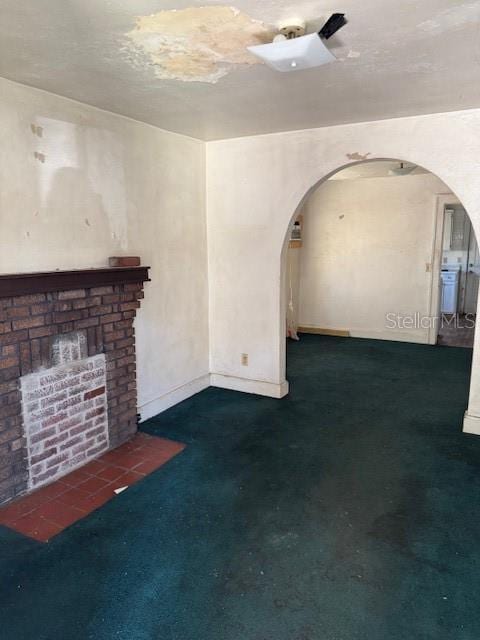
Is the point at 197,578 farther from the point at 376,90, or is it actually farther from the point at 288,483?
the point at 376,90

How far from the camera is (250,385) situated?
14.4ft

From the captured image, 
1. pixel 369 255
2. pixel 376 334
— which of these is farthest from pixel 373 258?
pixel 376 334

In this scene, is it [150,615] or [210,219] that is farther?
[210,219]

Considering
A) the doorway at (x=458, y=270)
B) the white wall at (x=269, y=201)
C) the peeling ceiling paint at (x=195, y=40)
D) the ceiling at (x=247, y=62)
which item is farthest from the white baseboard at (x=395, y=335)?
the peeling ceiling paint at (x=195, y=40)

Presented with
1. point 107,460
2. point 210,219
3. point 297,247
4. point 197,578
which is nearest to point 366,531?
point 197,578

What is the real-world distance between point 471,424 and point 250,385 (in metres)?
1.89

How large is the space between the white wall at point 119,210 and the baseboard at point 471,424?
231 cm

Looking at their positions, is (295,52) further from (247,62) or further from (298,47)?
(247,62)

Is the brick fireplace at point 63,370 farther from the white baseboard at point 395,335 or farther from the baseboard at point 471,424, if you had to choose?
the white baseboard at point 395,335

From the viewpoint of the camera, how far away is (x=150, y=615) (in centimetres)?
185

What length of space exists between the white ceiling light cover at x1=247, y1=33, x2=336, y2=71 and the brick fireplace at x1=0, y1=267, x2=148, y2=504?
166 cm

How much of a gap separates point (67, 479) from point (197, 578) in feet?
4.06

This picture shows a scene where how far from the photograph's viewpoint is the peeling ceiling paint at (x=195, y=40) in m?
1.83

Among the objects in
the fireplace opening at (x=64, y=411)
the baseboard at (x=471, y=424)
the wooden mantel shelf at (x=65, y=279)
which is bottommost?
the baseboard at (x=471, y=424)
